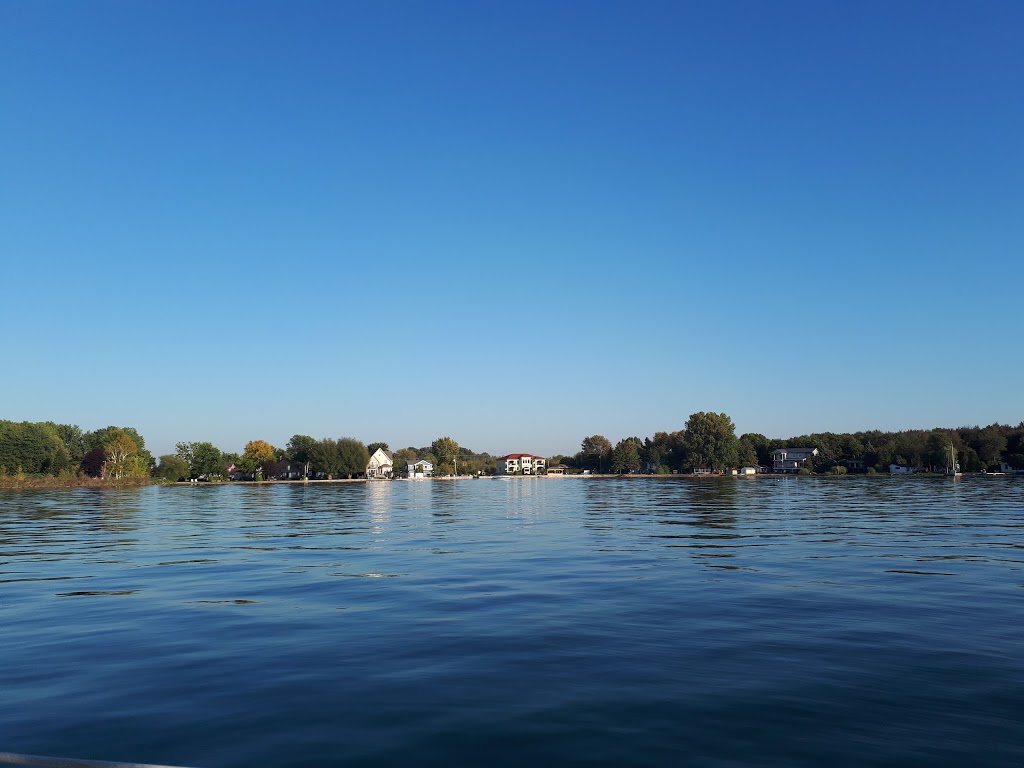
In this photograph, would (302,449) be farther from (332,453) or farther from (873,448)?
(873,448)

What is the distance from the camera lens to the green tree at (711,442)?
189m

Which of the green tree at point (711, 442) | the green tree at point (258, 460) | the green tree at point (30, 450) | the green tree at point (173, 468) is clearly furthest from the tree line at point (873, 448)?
the green tree at point (30, 450)

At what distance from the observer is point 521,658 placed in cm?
1058

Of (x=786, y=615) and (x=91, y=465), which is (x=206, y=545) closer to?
(x=786, y=615)

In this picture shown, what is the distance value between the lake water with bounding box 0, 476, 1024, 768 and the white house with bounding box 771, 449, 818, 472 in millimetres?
174927

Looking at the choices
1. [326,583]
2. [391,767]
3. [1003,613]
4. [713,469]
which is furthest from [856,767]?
[713,469]

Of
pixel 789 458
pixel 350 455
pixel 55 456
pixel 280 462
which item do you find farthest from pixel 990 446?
pixel 55 456

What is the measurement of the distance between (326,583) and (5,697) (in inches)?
381

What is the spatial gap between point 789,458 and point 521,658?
642 feet

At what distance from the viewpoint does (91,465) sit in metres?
158

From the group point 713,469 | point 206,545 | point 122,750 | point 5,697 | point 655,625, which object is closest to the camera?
point 122,750

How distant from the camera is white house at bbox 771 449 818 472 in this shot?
188000mm

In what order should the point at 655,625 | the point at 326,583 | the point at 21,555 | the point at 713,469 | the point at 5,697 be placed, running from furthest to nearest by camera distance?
1. the point at 713,469
2. the point at 21,555
3. the point at 326,583
4. the point at 655,625
5. the point at 5,697

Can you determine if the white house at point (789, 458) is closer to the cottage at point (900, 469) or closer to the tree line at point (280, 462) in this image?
the cottage at point (900, 469)
